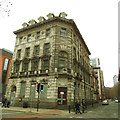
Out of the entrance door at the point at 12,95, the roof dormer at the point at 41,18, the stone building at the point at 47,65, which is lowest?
the entrance door at the point at 12,95

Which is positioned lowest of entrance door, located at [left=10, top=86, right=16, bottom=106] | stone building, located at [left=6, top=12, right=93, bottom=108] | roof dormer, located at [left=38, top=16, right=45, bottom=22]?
entrance door, located at [left=10, top=86, right=16, bottom=106]

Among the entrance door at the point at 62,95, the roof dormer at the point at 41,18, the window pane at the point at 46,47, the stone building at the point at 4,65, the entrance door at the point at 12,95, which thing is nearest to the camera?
the entrance door at the point at 62,95

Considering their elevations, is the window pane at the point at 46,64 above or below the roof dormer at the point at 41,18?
below

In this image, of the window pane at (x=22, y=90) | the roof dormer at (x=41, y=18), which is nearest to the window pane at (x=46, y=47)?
the roof dormer at (x=41, y=18)

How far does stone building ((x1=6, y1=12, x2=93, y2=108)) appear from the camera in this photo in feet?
70.6

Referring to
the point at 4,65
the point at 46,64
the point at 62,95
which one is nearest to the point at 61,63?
the point at 46,64

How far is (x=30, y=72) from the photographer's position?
25.3m

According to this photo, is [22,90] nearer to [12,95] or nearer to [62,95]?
[12,95]

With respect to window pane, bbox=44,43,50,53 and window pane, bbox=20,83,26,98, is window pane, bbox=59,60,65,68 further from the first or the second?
window pane, bbox=20,83,26,98

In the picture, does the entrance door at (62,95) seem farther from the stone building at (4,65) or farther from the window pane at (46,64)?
the stone building at (4,65)

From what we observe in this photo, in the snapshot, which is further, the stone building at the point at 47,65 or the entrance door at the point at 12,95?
the entrance door at the point at 12,95

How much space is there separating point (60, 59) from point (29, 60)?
316 inches

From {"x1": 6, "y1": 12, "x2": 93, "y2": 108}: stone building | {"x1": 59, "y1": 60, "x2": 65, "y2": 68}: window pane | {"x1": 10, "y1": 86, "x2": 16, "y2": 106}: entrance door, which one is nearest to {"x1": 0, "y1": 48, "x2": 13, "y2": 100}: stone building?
{"x1": 6, "y1": 12, "x2": 93, "y2": 108}: stone building

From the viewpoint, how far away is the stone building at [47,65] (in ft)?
70.6
